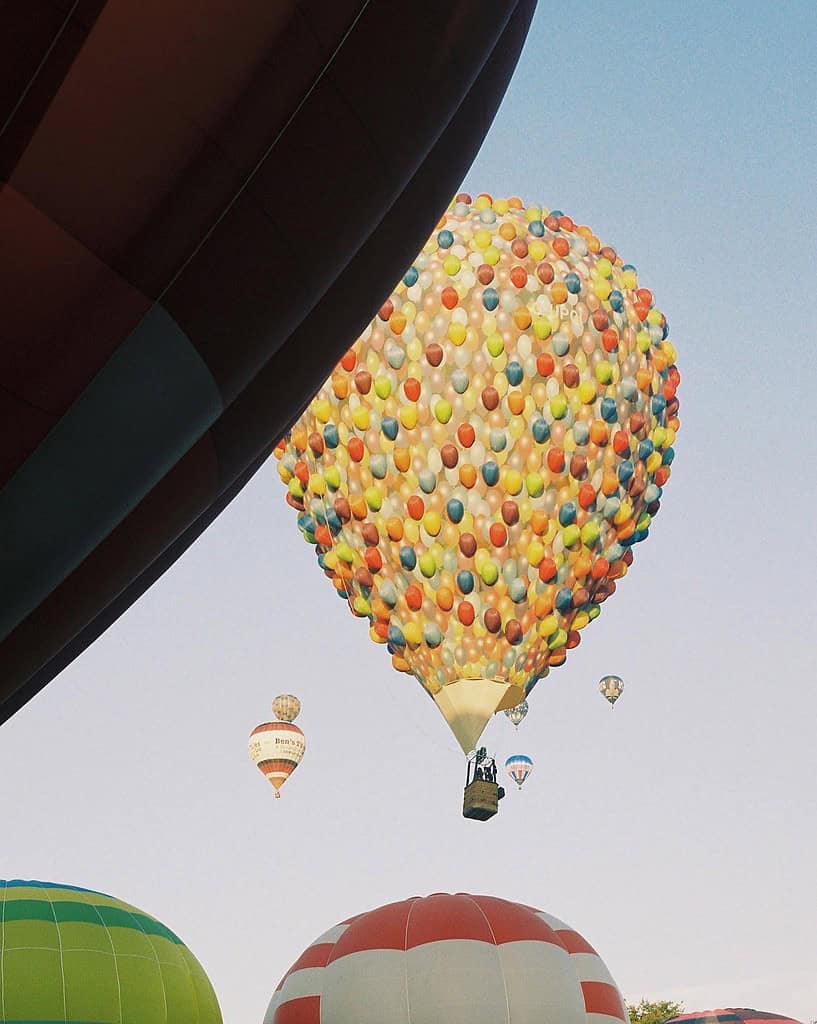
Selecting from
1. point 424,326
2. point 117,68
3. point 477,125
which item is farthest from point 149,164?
point 424,326

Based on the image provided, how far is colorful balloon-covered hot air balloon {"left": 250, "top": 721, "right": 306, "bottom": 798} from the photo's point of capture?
23.3m

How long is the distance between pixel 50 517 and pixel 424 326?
8.98 meters

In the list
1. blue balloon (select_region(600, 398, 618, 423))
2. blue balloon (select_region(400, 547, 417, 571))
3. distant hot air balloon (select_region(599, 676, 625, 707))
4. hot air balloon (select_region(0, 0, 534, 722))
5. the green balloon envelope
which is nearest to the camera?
hot air balloon (select_region(0, 0, 534, 722))

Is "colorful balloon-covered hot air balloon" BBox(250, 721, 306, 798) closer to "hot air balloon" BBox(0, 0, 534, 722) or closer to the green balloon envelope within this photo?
the green balloon envelope

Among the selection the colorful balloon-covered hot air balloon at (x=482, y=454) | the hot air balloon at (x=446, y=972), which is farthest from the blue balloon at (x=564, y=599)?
the hot air balloon at (x=446, y=972)

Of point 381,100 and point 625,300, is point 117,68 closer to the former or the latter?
point 381,100

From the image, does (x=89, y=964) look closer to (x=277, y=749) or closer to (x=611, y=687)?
(x=277, y=749)

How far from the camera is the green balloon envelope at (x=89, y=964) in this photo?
1344cm

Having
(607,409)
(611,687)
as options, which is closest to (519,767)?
(611,687)

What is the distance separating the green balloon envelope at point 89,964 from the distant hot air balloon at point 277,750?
7796mm

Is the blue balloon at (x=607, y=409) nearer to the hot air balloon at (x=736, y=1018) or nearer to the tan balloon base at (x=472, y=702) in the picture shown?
the tan balloon base at (x=472, y=702)

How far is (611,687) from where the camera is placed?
25.7 m

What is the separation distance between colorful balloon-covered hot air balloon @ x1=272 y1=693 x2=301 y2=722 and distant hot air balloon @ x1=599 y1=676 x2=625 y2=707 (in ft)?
16.9

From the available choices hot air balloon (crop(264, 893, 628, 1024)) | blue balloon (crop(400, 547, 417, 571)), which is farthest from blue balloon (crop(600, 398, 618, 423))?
hot air balloon (crop(264, 893, 628, 1024))
